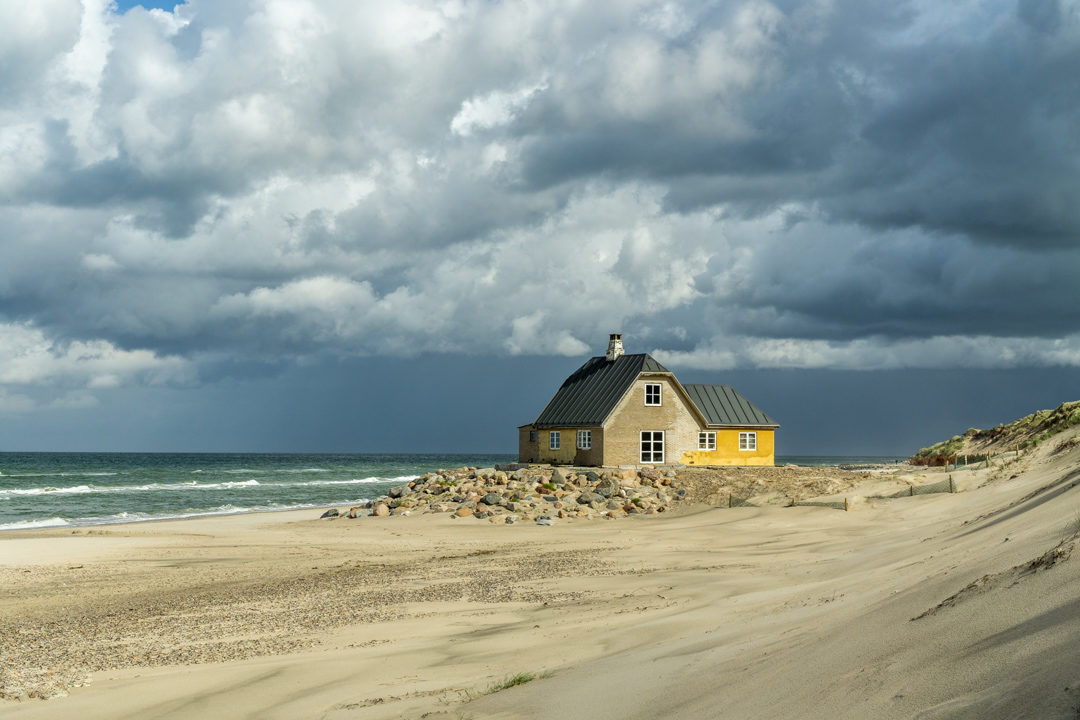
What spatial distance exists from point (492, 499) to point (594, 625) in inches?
874

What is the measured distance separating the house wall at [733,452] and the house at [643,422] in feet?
0.15

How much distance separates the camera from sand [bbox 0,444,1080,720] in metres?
4.91

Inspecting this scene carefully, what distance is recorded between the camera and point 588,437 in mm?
41406

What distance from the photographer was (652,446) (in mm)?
41219

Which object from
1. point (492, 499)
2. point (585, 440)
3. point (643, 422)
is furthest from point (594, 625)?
point (585, 440)

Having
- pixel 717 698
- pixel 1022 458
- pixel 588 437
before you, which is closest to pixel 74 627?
pixel 717 698

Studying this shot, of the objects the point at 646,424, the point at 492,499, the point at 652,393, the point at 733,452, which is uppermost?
the point at 652,393

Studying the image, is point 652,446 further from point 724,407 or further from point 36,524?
point 36,524

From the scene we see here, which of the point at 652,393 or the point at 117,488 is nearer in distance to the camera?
the point at 652,393

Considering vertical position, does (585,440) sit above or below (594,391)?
below

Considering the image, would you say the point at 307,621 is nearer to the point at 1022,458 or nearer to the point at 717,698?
the point at 717,698

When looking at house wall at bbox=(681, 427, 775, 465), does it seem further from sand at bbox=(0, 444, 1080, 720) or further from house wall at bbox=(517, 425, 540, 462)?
sand at bbox=(0, 444, 1080, 720)

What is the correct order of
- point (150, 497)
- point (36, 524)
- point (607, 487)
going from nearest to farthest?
point (607, 487) → point (36, 524) → point (150, 497)

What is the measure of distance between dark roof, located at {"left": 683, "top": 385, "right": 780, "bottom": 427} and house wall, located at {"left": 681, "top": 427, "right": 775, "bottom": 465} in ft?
1.44
